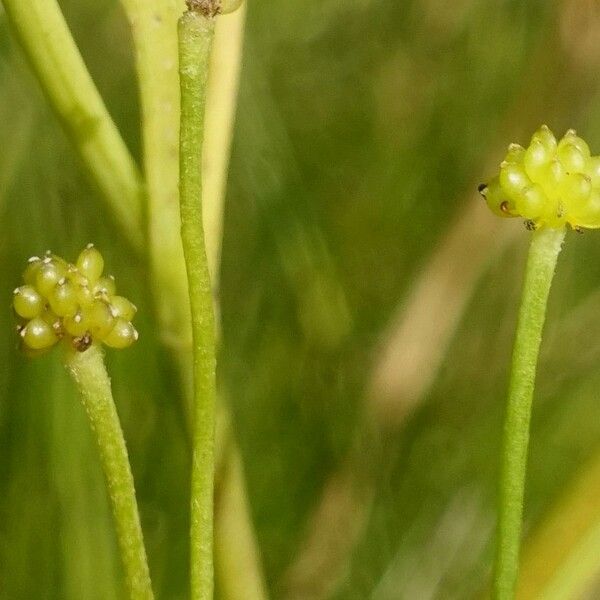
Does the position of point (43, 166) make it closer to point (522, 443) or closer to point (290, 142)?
point (290, 142)

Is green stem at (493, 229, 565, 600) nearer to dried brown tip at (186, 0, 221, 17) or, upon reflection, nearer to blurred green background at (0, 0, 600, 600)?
dried brown tip at (186, 0, 221, 17)

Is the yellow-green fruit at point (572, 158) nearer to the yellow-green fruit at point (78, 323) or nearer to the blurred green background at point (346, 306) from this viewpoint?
the yellow-green fruit at point (78, 323)

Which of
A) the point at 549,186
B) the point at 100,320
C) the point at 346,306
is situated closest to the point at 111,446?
the point at 100,320

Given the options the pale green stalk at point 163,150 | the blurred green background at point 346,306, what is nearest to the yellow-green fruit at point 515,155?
the pale green stalk at point 163,150

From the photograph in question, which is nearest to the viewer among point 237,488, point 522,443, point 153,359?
point 522,443

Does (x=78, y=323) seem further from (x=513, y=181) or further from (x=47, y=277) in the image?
Answer: (x=513, y=181)

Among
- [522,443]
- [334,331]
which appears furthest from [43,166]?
[522,443]
